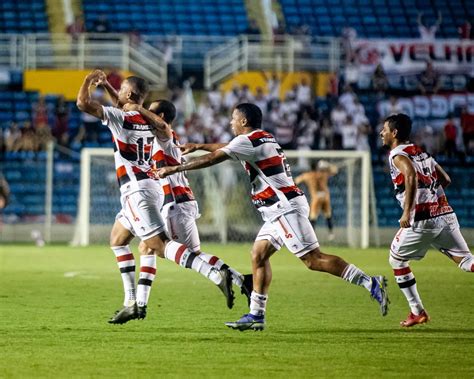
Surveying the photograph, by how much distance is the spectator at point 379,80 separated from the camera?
33000 millimetres

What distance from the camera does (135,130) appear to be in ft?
35.9

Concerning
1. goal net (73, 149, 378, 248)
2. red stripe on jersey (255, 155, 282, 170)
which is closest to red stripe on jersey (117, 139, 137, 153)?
red stripe on jersey (255, 155, 282, 170)

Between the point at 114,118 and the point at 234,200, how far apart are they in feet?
57.5

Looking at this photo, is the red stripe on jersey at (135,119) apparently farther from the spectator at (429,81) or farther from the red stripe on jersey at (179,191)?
the spectator at (429,81)

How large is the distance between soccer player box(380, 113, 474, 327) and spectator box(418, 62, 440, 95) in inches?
870

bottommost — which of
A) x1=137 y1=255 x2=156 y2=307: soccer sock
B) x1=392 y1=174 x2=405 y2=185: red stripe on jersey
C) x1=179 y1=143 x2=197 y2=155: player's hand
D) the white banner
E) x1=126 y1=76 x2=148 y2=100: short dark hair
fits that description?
x1=137 y1=255 x2=156 y2=307: soccer sock

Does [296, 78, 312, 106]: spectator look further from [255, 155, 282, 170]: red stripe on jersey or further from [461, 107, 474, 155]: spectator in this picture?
[255, 155, 282, 170]: red stripe on jersey

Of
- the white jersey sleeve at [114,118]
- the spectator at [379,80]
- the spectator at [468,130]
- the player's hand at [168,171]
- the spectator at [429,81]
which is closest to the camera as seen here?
the player's hand at [168,171]

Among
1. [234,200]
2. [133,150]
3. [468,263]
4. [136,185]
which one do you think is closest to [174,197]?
[136,185]

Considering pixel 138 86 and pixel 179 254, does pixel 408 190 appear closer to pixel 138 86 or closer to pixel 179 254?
pixel 179 254

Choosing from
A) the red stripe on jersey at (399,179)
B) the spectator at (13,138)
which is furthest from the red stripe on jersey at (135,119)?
the spectator at (13,138)

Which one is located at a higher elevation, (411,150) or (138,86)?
(138,86)

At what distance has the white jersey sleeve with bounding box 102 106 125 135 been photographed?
10.8m

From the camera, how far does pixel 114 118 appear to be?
35.4 feet
